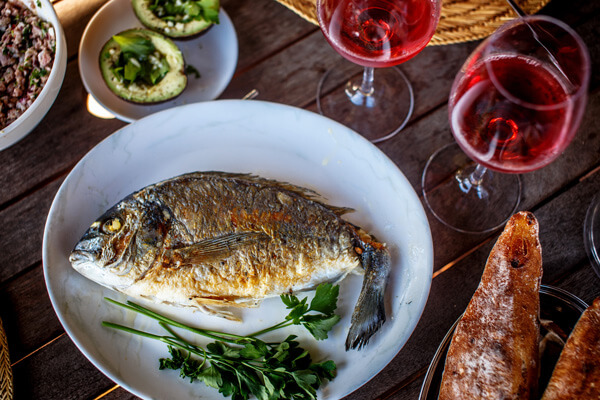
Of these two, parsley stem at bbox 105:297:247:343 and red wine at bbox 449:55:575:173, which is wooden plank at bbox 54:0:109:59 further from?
red wine at bbox 449:55:575:173

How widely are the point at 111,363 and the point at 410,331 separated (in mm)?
882

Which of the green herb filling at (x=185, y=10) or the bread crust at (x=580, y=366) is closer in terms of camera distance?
the bread crust at (x=580, y=366)

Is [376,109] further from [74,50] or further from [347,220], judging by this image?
[74,50]

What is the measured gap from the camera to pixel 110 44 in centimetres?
161

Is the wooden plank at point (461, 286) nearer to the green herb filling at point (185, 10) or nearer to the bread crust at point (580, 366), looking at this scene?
the bread crust at point (580, 366)

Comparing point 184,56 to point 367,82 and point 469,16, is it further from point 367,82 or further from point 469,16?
point 469,16

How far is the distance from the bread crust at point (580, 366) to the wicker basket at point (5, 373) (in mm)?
1455

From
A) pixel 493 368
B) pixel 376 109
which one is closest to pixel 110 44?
pixel 376 109

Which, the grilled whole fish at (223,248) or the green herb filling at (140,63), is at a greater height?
the green herb filling at (140,63)

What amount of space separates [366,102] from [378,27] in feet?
1.26

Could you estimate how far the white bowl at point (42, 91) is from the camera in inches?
57.5

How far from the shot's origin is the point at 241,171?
1.61 meters

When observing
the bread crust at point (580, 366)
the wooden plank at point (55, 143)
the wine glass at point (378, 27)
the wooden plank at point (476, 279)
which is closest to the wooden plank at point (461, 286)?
the wooden plank at point (476, 279)

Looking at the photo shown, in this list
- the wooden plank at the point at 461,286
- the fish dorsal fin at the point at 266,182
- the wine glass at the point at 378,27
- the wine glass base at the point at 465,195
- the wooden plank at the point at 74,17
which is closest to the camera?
the wine glass at the point at 378,27
